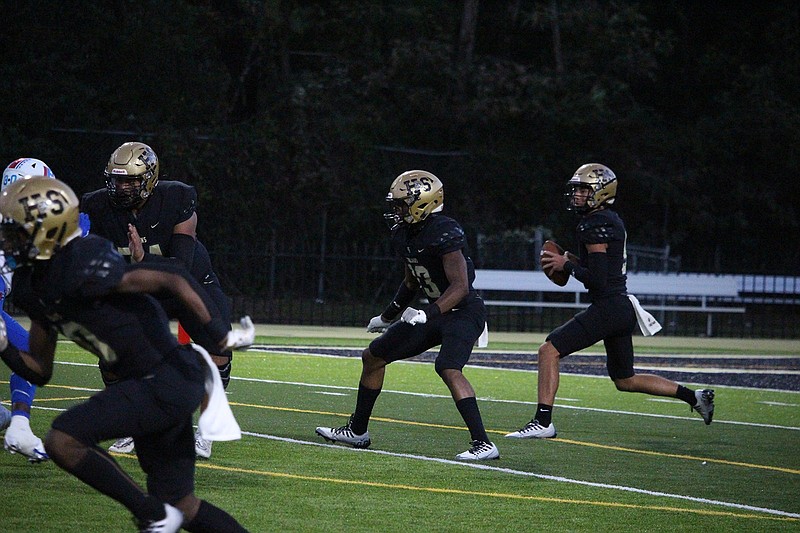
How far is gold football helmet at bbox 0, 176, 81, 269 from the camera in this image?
512cm

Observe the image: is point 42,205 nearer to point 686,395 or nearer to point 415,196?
point 415,196

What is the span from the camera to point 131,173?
8016mm

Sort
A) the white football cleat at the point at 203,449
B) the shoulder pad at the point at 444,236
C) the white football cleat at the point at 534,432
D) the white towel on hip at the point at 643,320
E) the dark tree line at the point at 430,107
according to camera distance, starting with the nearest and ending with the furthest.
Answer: the white football cleat at the point at 203,449 → the shoulder pad at the point at 444,236 → the white football cleat at the point at 534,432 → the white towel on hip at the point at 643,320 → the dark tree line at the point at 430,107

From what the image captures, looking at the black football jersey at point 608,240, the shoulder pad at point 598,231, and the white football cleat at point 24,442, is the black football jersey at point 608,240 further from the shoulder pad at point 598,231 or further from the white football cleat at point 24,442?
the white football cleat at point 24,442

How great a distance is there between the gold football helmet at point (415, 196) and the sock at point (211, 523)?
3.86 metres

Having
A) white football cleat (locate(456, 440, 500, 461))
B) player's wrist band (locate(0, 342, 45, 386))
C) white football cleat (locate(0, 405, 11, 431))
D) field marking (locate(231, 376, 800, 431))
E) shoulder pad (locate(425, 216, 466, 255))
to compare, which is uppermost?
shoulder pad (locate(425, 216, 466, 255))

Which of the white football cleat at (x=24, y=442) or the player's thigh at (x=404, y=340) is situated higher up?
the player's thigh at (x=404, y=340)

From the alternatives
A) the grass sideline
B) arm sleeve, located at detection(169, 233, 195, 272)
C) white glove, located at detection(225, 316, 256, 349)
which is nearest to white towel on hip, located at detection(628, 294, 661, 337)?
the grass sideline

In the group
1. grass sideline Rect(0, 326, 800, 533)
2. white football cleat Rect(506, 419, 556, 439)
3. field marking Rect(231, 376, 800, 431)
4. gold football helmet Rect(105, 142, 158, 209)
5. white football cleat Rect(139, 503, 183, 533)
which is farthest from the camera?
field marking Rect(231, 376, 800, 431)

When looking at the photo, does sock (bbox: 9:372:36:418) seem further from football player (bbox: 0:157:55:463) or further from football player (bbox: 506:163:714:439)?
football player (bbox: 506:163:714:439)

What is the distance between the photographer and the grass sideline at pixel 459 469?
6.75 m

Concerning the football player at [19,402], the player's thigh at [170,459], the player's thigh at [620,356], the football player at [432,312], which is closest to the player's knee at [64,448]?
the player's thigh at [170,459]

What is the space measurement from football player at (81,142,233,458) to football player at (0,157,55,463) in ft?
1.43

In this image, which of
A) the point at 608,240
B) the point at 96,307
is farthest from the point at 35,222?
the point at 608,240
